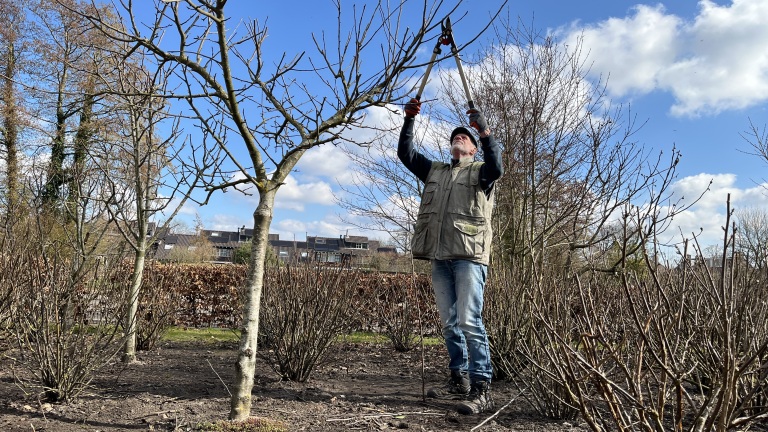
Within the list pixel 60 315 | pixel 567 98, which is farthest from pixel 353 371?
pixel 567 98

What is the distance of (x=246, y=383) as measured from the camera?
2.73 meters

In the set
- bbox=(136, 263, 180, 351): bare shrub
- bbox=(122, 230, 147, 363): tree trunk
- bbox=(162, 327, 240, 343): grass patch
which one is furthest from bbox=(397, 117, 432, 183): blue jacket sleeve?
bbox=(162, 327, 240, 343): grass patch

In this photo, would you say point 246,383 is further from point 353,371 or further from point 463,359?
point 353,371

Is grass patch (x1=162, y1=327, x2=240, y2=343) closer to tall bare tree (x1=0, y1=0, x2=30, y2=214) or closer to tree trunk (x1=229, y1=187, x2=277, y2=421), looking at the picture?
tree trunk (x1=229, y1=187, x2=277, y2=421)

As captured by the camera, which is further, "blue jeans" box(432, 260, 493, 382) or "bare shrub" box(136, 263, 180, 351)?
"bare shrub" box(136, 263, 180, 351)

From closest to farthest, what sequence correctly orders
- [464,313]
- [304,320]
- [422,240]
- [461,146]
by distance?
[464,313] → [422,240] → [461,146] → [304,320]

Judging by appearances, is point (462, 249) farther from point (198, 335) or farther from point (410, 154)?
point (198, 335)

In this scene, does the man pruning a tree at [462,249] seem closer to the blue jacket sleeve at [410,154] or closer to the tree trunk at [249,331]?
the blue jacket sleeve at [410,154]

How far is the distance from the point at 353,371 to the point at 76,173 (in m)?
2.96

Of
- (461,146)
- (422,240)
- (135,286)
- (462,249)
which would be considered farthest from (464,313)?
(135,286)

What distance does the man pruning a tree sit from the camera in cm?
334

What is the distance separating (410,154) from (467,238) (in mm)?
796

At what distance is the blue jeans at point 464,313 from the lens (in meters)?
3.33

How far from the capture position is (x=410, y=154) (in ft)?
12.5
